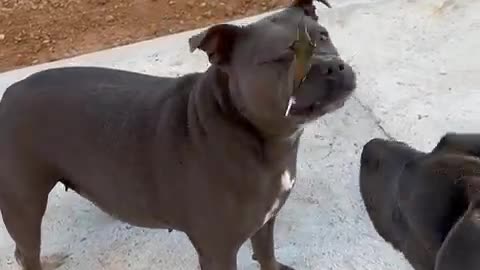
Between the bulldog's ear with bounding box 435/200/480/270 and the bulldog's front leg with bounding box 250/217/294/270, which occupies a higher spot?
the bulldog's ear with bounding box 435/200/480/270

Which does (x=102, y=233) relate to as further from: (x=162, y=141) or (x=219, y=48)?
(x=219, y=48)

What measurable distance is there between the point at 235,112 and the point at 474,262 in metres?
1.01

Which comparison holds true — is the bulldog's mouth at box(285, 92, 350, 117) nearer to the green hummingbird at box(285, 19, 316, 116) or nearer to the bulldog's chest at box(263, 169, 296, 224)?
the green hummingbird at box(285, 19, 316, 116)

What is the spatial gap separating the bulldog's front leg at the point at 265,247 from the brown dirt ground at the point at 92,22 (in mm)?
1710

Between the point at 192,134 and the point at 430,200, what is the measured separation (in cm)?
84

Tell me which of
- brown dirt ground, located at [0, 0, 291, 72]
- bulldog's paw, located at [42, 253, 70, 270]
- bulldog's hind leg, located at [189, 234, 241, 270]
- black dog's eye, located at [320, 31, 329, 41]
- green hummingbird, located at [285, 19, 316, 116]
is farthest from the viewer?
brown dirt ground, located at [0, 0, 291, 72]

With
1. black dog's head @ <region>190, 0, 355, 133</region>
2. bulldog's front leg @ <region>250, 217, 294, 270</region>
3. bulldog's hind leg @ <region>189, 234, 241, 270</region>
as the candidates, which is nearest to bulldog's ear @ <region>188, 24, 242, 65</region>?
black dog's head @ <region>190, 0, 355, 133</region>

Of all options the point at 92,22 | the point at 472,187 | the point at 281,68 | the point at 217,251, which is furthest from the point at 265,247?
the point at 92,22

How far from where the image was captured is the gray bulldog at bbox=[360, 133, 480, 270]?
159cm

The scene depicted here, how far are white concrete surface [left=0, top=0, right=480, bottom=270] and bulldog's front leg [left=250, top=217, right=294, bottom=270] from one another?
0.12 metres

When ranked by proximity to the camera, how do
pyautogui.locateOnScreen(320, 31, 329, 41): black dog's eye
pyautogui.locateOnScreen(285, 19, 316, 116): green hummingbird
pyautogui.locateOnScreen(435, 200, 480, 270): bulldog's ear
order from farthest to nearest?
pyautogui.locateOnScreen(320, 31, 329, 41): black dog's eye < pyautogui.locateOnScreen(285, 19, 316, 116): green hummingbird < pyautogui.locateOnScreen(435, 200, 480, 270): bulldog's ear

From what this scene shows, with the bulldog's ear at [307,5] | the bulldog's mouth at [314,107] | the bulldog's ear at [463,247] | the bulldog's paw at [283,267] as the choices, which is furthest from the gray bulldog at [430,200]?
the bulldog's paw at [283,267]

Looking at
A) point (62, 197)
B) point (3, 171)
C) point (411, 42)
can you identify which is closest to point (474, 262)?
Result: point (3, 171)

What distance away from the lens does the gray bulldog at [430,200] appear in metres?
1.59
